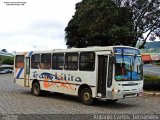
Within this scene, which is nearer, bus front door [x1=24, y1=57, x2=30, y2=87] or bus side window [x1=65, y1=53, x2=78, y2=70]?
bus side window [x1=65, y1=53, x2=78, y2=70]

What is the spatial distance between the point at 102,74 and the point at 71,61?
263 cm

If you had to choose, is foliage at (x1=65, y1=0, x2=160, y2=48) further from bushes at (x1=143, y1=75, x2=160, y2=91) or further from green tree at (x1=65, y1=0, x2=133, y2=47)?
bushes at (x1=143, y1=75, x2=160, y2=91)

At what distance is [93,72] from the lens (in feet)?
57.9

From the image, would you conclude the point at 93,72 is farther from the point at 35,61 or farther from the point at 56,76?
the point at 35,61

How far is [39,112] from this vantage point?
14641 mm

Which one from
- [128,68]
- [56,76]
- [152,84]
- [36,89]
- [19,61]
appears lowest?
[36,89]

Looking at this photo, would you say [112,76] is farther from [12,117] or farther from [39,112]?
[12,117]

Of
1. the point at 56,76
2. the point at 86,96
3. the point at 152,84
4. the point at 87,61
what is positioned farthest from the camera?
the point at 152,84

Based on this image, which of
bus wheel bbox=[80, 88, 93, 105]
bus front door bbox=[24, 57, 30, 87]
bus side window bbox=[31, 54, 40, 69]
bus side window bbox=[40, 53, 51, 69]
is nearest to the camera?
bus wheel bbox=[80, 88, 93, 105]

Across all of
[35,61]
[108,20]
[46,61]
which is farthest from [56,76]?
[108,20]

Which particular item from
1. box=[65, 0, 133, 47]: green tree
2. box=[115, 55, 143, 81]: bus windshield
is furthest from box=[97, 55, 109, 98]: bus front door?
box=[65, 0, 133, 47]: green tree

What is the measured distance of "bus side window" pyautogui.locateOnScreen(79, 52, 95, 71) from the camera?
17.8 metres

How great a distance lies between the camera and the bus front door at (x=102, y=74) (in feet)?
56.0

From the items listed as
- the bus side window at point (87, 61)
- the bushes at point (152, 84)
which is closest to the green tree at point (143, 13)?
the bushes at point (152, 84)
